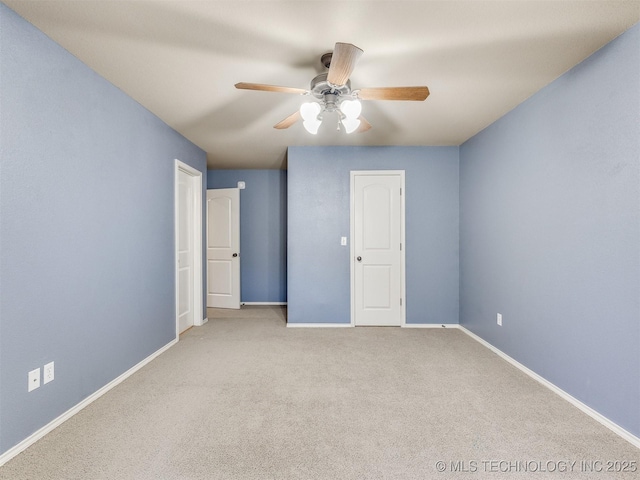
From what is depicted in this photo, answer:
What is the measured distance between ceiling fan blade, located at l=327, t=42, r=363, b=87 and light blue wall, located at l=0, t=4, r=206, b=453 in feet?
5.83

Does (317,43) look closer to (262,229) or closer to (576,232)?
(576,232)

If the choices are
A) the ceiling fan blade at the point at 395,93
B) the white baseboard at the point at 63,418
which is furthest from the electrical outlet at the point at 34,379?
the ceiling fan blade at the point at 395,93

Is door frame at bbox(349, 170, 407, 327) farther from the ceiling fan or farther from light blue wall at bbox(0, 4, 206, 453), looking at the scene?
light blue wall at bbox(0, 4, 206, 453)

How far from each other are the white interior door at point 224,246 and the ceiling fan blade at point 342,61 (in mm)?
3868

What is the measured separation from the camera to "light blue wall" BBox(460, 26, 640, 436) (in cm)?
182

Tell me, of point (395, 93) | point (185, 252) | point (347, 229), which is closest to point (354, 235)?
point (347, 229)

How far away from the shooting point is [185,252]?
4031mm

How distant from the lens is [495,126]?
3.26 meters

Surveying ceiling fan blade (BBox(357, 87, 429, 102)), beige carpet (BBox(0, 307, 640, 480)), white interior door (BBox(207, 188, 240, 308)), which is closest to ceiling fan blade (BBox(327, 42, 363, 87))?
ceiling fan blade (BBox(357, 87, 429, 102))

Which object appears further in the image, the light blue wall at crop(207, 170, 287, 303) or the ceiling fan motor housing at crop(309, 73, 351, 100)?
the light blue wall at crop(207, 170, 287, 303)

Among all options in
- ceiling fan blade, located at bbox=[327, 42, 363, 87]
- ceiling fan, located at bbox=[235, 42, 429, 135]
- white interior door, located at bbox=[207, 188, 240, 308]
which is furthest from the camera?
white interior door, located at bbox=[207, 188, 240, 308]

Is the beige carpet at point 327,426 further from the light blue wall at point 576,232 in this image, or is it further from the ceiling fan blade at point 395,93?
the ceiling fan blade at point 395,93

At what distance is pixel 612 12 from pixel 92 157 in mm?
3421

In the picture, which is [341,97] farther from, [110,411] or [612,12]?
[110,411]
